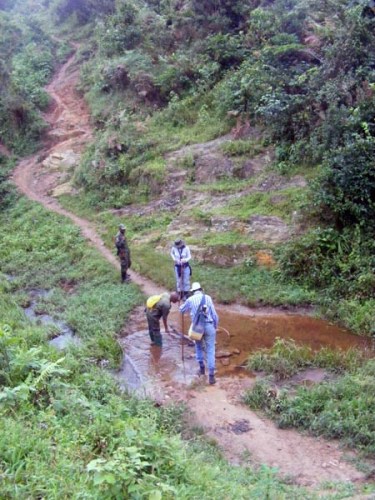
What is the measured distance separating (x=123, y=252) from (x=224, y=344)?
4.21 metres

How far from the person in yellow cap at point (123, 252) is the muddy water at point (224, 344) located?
89.1 inches

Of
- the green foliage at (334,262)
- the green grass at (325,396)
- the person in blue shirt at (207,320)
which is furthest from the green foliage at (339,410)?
the green foliage at (334,262)

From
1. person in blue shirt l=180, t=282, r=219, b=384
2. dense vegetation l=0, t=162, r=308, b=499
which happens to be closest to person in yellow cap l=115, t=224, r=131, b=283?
dense vegetation l=0, t=162, r=308, b=499

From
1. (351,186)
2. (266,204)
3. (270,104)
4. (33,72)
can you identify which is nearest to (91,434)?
(351,186)

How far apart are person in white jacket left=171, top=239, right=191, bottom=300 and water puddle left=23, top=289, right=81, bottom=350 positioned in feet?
8.72

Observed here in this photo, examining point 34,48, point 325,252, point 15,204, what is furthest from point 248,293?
point 34,48

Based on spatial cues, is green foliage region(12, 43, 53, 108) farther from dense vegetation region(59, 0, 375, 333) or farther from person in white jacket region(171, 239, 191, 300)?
person in white jacket region(171, 239, 191, 300)

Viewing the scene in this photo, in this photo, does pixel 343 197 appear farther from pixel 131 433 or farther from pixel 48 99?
pixel 48 99

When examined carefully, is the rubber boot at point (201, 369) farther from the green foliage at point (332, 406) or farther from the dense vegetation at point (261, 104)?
the dense vegetation at point (261, 104)

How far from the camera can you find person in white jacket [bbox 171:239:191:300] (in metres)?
12.8

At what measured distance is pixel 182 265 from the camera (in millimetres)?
12797

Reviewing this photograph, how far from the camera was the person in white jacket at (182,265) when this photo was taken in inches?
503

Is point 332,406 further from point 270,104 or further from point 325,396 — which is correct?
point 270,104

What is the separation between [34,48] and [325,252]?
28420mm
